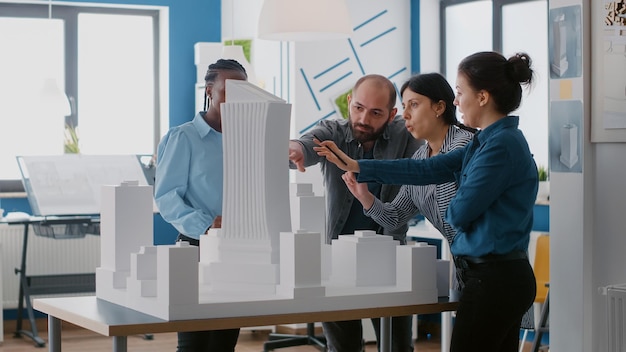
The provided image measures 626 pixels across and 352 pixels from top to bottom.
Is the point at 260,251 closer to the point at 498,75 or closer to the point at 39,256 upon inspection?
the point at 498,75

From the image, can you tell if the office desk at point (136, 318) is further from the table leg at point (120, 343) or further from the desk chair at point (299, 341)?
the desk chair at point (299, 341)

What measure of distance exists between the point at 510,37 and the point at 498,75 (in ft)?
13.7

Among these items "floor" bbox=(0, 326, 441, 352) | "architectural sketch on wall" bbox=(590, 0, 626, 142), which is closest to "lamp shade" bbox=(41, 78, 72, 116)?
"floor" bbox=(0, 326, 441, 352)

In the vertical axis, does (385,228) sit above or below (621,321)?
above

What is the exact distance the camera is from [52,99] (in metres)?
6.76

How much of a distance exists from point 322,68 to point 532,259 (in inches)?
75.0

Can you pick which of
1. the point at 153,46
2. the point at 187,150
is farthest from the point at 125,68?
the point at 187,150

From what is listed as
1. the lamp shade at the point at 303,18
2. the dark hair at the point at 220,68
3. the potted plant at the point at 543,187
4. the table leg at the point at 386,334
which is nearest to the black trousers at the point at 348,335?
the table leg at the point at 386,334

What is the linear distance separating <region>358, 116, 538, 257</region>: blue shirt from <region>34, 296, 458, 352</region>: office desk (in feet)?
0.81

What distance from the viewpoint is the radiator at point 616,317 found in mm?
3105

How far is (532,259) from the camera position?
20.1 feet

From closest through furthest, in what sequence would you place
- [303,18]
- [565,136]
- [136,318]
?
1. [136,318]
2. [565,136]
3. [303,18]

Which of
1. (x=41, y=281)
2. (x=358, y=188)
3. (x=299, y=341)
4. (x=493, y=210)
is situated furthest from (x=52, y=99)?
(x=493, y=210)

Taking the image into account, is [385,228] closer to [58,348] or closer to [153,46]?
[58,348]
